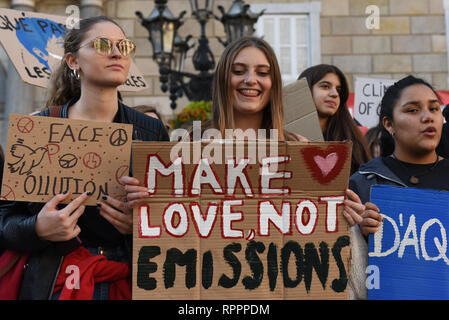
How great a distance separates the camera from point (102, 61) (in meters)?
2.05

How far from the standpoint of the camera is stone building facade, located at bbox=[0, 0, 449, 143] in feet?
30.1

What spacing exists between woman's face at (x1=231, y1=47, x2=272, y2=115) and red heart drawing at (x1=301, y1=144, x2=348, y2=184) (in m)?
0.45

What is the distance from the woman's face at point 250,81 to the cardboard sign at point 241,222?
0.44 m

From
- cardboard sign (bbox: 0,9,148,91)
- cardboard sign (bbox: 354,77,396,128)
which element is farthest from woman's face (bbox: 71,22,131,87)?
cardboard sign (bbox: 354,77,396,128)

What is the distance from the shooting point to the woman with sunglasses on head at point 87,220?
1790 millimetres

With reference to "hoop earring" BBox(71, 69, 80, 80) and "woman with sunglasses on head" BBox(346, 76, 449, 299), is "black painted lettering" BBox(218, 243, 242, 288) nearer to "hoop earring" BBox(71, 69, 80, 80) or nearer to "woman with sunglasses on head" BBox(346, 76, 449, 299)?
"woman with sunglasses on head" BBox(346, 76, 449, 299)

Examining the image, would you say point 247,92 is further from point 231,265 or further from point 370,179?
point 231,265

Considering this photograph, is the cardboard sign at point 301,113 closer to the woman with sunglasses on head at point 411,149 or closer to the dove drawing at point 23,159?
the woman with sunglasses on head at point 411,149

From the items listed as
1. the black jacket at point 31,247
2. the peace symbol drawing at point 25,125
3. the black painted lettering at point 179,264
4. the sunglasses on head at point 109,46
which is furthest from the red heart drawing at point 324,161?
the peace symbol drawing at point 25,125

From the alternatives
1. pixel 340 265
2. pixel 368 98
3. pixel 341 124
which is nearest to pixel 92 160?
pixel 340 265

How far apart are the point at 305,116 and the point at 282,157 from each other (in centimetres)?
92
